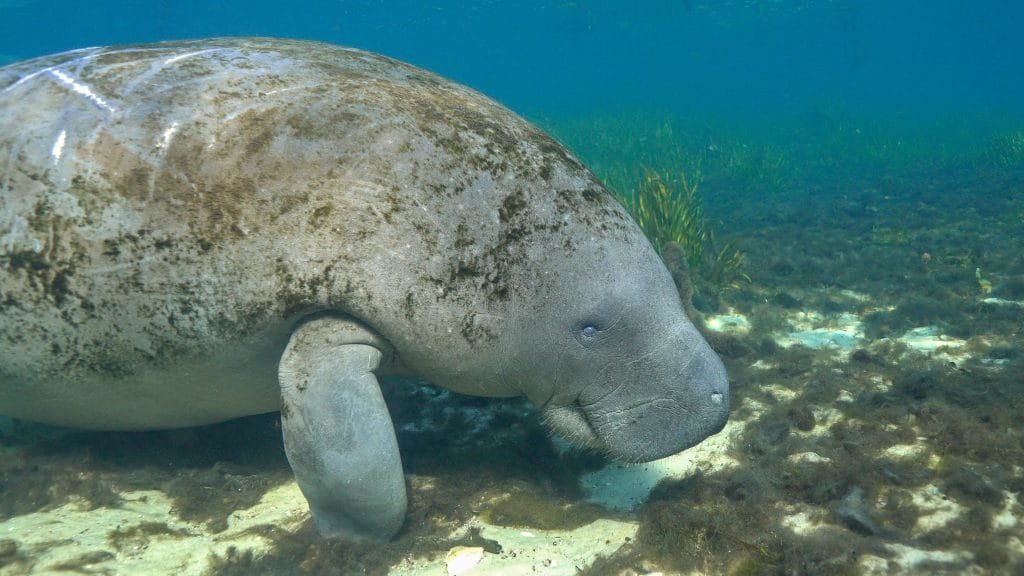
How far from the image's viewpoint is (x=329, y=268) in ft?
→ 9.52

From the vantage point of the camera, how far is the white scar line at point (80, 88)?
3.10 m

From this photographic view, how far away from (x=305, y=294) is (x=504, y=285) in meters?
0.93

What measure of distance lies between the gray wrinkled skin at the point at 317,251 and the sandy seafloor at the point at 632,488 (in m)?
0.47

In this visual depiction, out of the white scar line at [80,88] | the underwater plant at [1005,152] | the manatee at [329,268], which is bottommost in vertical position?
the underwater plant at [1005,152]

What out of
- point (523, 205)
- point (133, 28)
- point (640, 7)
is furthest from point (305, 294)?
point (133, 28)

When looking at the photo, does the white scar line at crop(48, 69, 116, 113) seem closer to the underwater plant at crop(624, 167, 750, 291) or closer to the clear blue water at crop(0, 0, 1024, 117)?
the underwater plant at crop(624, 167, 750, 291)

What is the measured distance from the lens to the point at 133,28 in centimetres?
7375

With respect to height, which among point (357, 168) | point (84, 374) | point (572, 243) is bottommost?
point (84, 374)

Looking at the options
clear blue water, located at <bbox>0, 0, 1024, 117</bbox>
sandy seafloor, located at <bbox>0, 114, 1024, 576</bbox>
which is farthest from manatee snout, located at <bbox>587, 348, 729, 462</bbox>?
clear blue water, located at <bbox>0, 0, 1024, 117</bbox>

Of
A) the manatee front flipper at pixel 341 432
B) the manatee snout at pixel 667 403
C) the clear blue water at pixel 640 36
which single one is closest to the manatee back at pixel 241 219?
the manatee front flipper at pixel 341 432

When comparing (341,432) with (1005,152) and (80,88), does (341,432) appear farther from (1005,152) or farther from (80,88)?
(1005,152)

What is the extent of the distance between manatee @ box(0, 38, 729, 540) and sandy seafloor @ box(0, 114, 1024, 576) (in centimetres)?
39

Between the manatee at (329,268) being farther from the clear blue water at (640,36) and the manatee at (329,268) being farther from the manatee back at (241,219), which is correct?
the clear blue water at (640,36)

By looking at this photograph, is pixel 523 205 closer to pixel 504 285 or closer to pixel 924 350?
pixel 504 285
